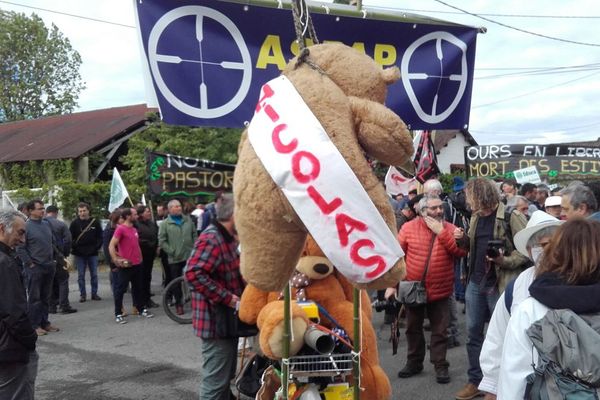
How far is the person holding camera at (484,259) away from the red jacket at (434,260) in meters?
0.40

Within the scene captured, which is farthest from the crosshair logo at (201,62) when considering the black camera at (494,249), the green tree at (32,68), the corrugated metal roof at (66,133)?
the green tree at (32,68)

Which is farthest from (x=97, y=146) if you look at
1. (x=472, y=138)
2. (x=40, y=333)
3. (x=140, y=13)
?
(x=472, y=138)

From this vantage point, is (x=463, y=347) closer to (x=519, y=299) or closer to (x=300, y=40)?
(x=519, y=299)

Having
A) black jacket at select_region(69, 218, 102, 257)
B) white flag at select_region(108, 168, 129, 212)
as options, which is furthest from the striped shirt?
white flag at select_region(108, 168, 129, 212)

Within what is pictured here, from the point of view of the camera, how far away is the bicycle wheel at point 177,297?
873 cm

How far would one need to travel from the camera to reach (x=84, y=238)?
10.7 metres

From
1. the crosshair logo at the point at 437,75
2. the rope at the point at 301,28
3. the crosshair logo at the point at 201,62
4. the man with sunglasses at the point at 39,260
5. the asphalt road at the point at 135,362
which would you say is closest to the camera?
the rope at the point at 301,28

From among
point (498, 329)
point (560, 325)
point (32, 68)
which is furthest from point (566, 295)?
point (32, 68)

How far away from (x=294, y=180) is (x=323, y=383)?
82.5 inches

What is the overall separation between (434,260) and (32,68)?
117 ft

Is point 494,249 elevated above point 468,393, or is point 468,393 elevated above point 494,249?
point 494,249

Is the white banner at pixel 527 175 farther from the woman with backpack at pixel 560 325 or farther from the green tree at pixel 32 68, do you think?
the green tree at pixel 32 68

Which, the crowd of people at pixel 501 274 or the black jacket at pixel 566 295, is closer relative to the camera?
the black jacket at pixel 566 295

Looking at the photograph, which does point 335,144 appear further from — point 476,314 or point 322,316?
point 476,314
